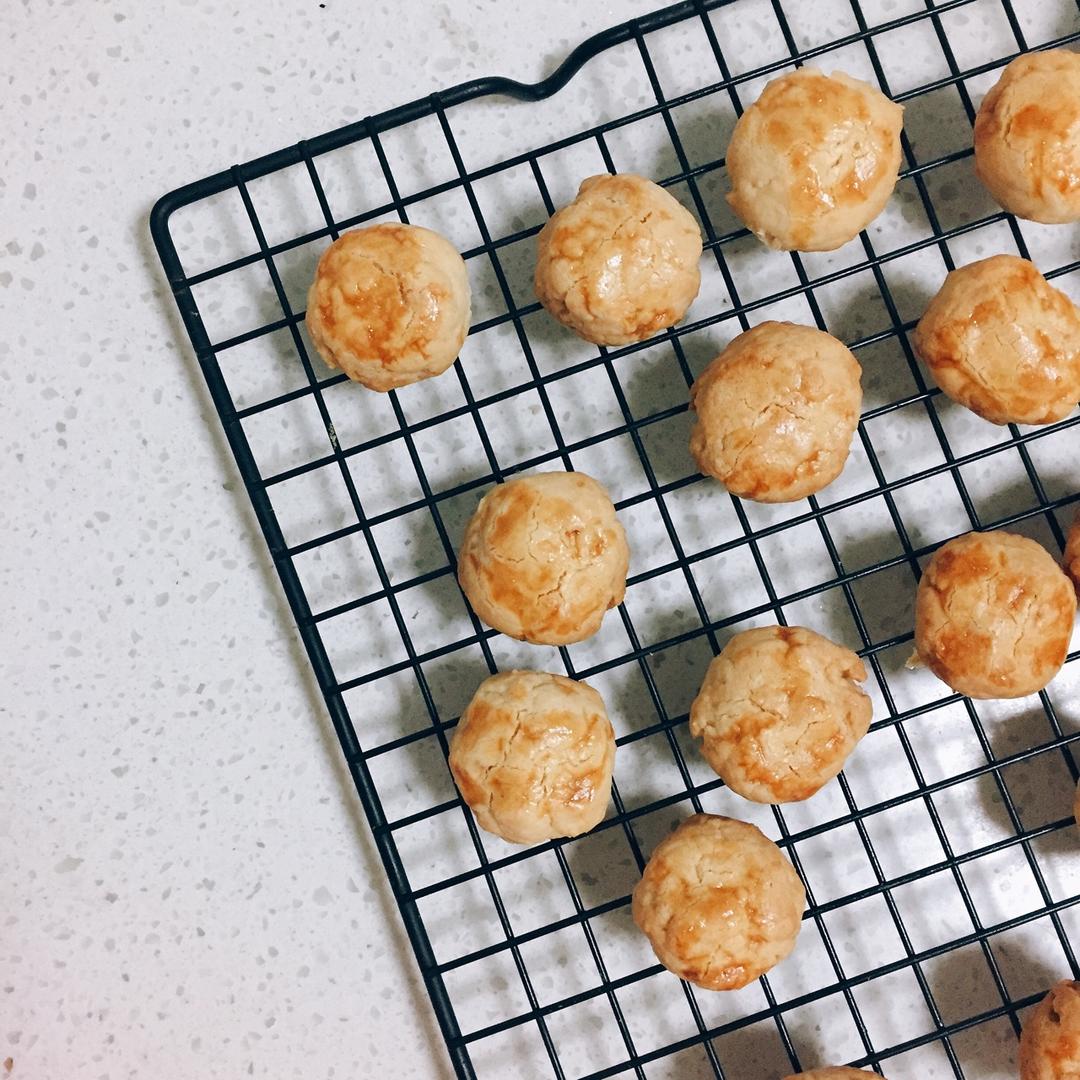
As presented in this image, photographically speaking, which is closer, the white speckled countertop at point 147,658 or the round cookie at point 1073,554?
the round cookie at point 1073,554

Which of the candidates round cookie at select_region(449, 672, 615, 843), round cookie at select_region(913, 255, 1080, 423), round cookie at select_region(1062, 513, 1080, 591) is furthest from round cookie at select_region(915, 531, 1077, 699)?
round cookie at select_region(449, 672, 615, 843)

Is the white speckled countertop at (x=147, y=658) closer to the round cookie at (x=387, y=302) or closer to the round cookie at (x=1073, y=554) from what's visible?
the round cookie at (x=387, y=302)

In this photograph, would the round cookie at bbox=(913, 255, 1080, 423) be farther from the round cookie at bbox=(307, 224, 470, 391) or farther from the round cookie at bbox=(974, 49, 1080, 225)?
the round cookie at bbox=(307, 224, 470, 391)

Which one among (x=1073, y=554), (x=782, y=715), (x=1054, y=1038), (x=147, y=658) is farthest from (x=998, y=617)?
(x=147, y=658)

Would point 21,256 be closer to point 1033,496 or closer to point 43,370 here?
point 43,370

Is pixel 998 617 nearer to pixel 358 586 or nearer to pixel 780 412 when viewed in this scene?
pixel 780 412

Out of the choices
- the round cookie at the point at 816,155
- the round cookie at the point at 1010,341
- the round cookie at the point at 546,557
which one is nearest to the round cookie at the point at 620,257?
the round cookie at the point at 816,155

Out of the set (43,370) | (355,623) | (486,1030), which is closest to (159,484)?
(43,370)

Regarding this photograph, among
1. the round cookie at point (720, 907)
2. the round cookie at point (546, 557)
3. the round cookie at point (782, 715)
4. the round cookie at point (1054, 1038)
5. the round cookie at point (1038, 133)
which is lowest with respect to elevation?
the round cookie at point (1054, 1038)
